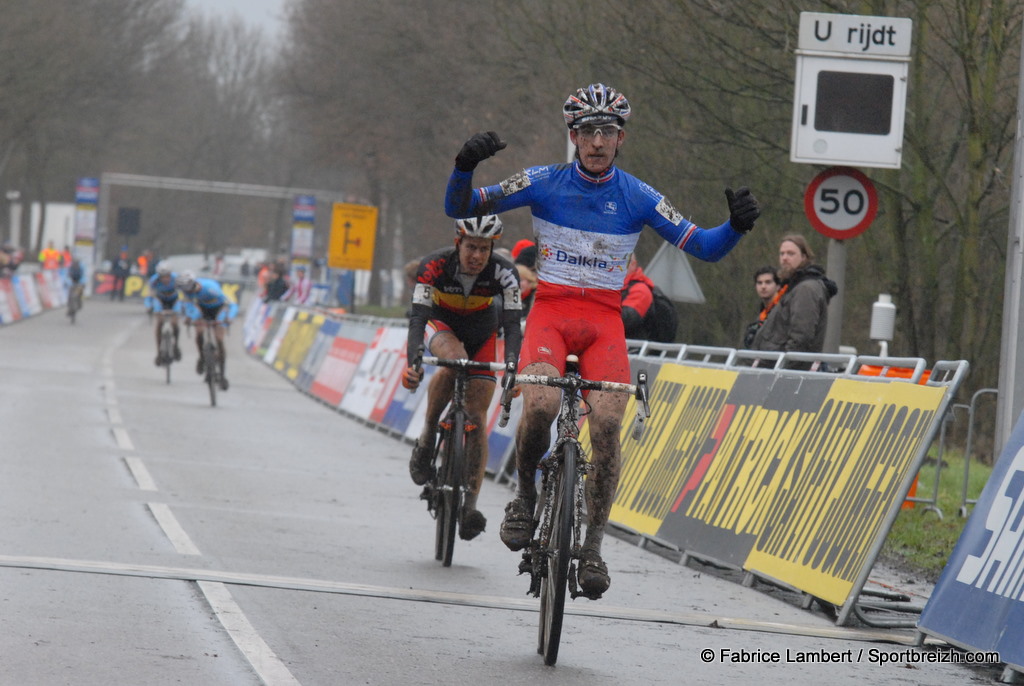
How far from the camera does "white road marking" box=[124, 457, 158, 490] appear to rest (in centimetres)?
1224

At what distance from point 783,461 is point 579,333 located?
8.43 feet

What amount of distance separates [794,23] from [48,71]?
147ft

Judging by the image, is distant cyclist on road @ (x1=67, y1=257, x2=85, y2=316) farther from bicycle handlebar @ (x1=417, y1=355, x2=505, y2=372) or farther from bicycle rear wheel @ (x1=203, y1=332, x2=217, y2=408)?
bicycle handlebar @ (x1=417, y1=355, x2=505, y2=372)

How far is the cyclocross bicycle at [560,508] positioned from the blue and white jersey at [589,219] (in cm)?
41

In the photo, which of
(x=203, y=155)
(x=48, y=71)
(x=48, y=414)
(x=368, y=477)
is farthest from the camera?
(x=203, y=155)

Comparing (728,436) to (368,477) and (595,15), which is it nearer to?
(368,477)

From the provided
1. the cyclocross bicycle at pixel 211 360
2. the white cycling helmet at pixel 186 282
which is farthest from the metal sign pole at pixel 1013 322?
the white cycling helmet at pixel 186 282

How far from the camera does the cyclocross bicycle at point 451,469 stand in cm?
895

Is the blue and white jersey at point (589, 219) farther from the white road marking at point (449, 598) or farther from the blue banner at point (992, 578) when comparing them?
the white road marking at point (449, 598)

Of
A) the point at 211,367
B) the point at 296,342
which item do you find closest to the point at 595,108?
the point at 211,367

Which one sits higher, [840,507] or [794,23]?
Answer: [794,23]

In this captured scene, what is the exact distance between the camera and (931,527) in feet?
Answer: 36.2

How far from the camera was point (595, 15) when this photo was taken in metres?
21.5

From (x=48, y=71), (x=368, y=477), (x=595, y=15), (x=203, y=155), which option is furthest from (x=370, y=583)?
(x=203, y=155)
